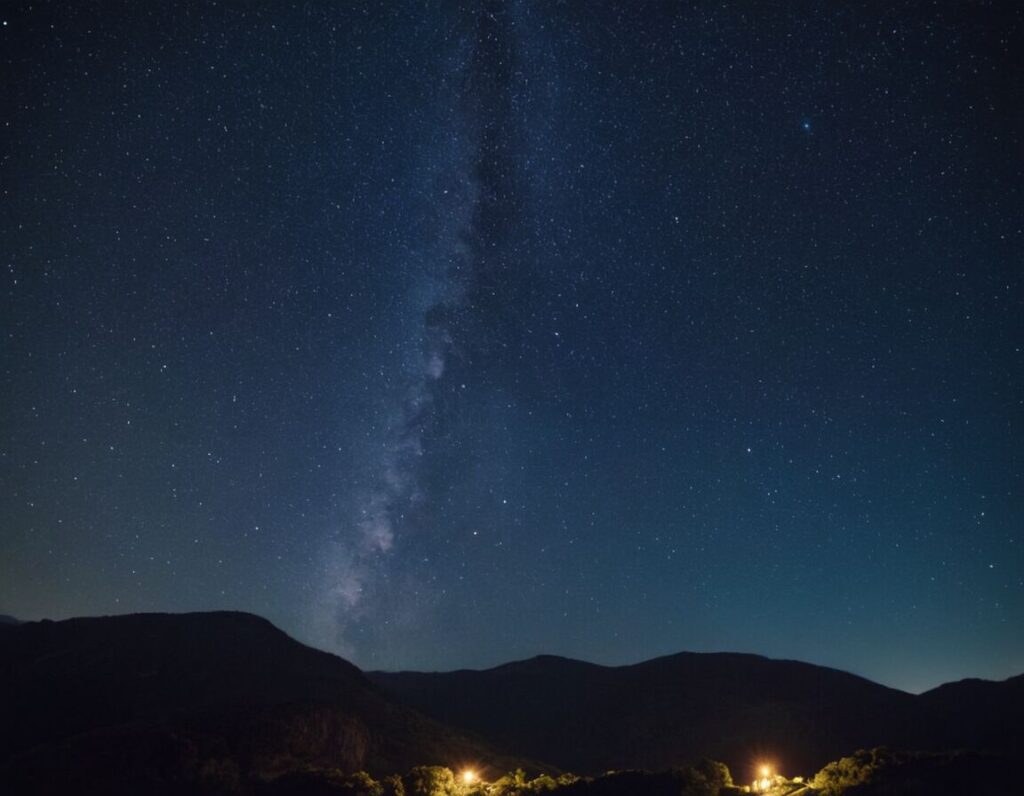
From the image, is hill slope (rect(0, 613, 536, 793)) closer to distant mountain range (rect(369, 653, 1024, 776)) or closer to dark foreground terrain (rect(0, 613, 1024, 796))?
dark foreground terrain (rect(0, 613, 1024, 796))

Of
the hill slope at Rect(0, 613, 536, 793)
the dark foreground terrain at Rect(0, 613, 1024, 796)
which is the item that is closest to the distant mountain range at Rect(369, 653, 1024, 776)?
the dark foreground terrain at Rect(0, 613, 1024, 796)

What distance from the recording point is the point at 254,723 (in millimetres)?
27844

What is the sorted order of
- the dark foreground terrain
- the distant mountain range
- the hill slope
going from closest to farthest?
the dark foreground terrain, the hill slope, the distant mountain range

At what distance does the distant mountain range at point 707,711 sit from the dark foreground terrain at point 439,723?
182mm

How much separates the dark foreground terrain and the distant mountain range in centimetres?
18

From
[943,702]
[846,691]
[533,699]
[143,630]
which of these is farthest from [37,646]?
[943,702]

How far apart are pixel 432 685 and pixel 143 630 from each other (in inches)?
1023

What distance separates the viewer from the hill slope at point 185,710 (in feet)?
78.2

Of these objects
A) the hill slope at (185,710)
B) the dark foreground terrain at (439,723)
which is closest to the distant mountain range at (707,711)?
the dark foreground terrain at (439,723)

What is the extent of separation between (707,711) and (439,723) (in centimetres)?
2102

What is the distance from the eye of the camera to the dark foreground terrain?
21922mm

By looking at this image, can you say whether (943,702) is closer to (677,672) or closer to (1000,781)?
(677,672)

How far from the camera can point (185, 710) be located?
102 feet

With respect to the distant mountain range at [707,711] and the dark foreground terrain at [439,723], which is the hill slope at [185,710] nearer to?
the dark foreground terrain at [439,723]
